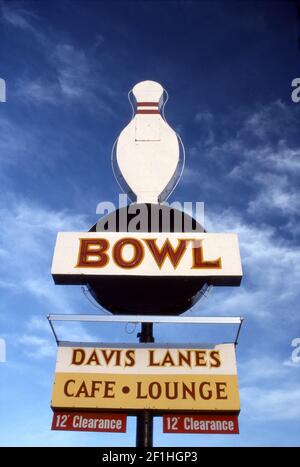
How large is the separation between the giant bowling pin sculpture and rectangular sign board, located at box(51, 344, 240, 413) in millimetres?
3196

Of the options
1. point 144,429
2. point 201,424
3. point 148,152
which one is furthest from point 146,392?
point 148,152

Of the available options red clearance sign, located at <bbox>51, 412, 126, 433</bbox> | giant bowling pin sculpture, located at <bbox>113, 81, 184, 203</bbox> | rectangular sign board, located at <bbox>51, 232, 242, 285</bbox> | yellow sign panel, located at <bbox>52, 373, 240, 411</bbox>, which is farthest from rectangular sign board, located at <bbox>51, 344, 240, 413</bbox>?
giant bowling pin sculpture, located at <bbox>113, 81, 184, 203</bbox>

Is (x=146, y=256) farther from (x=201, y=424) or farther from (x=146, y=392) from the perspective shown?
(x=201, y=424)

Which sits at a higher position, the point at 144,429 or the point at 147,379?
the point at 147,379

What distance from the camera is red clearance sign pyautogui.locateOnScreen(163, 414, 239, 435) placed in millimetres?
6344

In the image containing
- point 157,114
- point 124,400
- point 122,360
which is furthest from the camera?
point 157,114

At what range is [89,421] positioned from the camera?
21.0 ft

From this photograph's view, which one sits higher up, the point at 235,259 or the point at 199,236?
the point at 199,236

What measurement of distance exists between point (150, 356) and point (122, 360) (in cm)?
44

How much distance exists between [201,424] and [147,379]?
99 centimetres

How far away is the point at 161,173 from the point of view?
9.17m

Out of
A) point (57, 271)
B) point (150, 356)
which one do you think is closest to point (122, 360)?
point (150, 356)
